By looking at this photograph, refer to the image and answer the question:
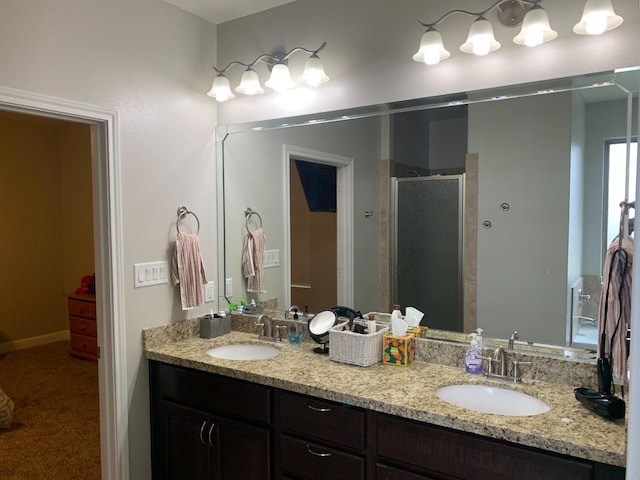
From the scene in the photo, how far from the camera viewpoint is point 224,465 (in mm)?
2154

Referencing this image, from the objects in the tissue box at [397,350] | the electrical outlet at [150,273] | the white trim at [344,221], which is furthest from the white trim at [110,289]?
the tissue box at [397,350]

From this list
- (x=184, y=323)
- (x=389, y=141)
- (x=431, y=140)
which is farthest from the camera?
(x=184, y=323)

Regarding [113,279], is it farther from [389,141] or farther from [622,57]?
[622,57]

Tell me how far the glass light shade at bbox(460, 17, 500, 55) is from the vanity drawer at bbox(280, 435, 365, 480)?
5.51 ft

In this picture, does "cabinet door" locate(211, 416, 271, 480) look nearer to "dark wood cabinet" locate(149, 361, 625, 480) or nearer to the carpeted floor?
"dark wood cabinet" locate(149, 361, 625, 480)

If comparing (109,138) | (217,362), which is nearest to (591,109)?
(217,362)

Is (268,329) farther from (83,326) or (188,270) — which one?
(83,326)

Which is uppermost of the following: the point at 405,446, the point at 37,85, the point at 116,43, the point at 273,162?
the point at 116,43

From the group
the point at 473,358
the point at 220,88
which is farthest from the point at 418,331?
the point at 220,88

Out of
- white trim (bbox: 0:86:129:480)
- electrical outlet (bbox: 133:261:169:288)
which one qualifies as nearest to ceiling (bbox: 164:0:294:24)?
white trim (bbox: 0:86:129:480)

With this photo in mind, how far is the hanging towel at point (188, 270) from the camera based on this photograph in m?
2.52

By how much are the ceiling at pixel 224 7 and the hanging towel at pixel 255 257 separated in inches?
48.1

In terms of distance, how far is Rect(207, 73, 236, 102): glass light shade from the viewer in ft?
8.63

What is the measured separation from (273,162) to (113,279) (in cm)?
107
